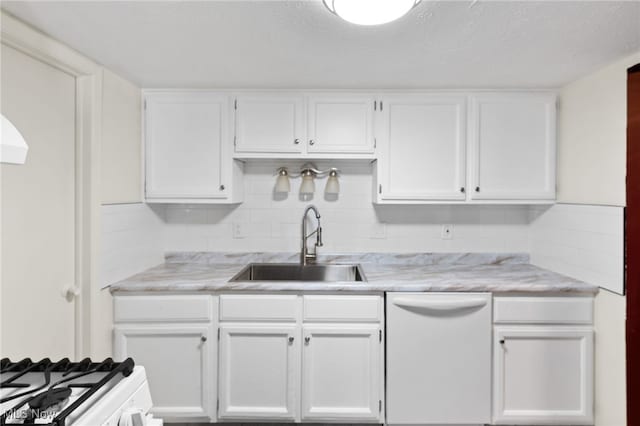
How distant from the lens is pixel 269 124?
246 cm

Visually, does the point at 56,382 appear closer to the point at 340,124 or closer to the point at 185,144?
the point at 185,144

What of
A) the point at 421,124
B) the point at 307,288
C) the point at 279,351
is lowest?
the point at 279,351

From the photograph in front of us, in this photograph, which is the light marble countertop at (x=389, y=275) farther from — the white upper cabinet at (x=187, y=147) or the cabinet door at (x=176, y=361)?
the white upper cabinet at (x=187, y=147)

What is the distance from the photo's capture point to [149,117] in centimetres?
246

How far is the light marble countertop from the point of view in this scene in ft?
7.00

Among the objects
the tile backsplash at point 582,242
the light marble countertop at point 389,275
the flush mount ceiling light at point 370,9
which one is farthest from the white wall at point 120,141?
the tile backsplash at point 582,242

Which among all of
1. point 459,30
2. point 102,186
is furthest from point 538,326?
point 102,186

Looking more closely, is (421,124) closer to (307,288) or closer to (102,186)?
(307,288)

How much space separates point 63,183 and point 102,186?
8.0 inches

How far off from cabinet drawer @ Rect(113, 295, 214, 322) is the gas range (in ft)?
3.26

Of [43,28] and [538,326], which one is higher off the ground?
[43,28]

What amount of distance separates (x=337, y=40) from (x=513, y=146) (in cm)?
144

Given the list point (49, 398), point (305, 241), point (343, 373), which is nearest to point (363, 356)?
point (343, 373)

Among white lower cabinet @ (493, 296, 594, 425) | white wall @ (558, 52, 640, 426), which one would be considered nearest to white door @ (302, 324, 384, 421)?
white lower cabinet @ (493, 296, 594, 425)
